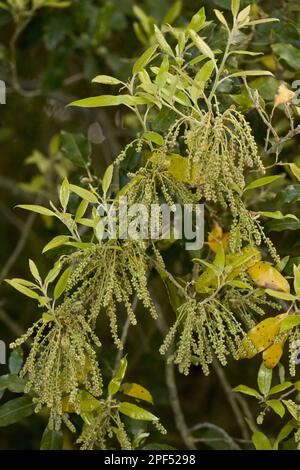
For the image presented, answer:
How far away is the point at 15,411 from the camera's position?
126 centimetres

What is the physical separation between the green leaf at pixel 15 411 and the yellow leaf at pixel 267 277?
442mm

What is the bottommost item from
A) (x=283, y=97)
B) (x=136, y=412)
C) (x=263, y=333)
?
(x=136, y=412)

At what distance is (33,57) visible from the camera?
2.51 metres

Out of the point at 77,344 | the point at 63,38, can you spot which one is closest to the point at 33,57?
the point at 63,38

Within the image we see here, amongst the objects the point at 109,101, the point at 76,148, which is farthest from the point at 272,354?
the point at 76,148

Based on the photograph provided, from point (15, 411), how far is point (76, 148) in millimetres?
452

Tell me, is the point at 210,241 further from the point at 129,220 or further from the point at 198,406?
the point at 198,406

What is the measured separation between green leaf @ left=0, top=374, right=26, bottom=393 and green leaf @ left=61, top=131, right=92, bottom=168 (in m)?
0.37

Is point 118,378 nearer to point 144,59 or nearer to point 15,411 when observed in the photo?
point 15,411

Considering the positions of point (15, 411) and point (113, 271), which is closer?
point (113, 271)

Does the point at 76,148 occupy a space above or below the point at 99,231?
above

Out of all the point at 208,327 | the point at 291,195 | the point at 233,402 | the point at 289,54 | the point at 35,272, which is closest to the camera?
the point at 208,327

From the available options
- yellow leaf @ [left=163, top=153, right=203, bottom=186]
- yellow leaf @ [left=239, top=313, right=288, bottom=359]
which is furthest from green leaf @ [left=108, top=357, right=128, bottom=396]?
yellow leaf @ [left=163, top=153, right=203, bottom=186]

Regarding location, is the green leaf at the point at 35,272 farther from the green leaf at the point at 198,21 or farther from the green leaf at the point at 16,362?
the green leaf at the point at 198,21
